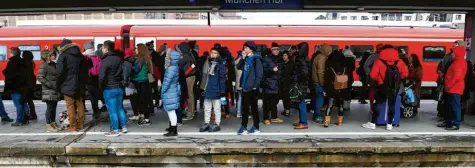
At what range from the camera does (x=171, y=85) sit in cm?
548

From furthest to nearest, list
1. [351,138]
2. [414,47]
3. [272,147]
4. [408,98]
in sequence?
[414,47], [408,98], [351,138], [272,147]

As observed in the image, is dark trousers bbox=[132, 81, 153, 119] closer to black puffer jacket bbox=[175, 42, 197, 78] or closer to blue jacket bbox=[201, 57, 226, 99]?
black puffer jacket bbox=[175, 42, 197, 78]

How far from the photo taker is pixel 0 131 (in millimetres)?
6023

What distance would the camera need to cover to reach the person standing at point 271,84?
20.1 feet

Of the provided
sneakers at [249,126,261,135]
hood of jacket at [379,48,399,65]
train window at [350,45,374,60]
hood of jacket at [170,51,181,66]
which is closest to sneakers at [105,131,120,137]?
hood of jacket at [170,51,181,66]

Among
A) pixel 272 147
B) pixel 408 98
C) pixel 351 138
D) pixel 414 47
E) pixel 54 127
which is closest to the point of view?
pixel 272 147

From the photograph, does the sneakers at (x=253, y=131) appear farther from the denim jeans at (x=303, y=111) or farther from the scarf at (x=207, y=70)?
the scarf at (x=207, y=70)

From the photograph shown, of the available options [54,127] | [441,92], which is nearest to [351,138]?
[441,92]

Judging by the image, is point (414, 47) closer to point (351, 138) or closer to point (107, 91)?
point (351, 138)

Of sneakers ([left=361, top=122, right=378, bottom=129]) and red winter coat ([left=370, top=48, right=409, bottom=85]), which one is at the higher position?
red winter coat ([left=370, top=48, right=409, bottom=85])

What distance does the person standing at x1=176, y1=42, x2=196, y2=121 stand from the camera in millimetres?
6160

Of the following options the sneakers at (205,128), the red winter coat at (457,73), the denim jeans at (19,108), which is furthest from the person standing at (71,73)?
the red winter coat at (457,73)

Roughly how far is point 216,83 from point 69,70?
2.26 meters

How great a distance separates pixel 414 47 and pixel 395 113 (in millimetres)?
7065
